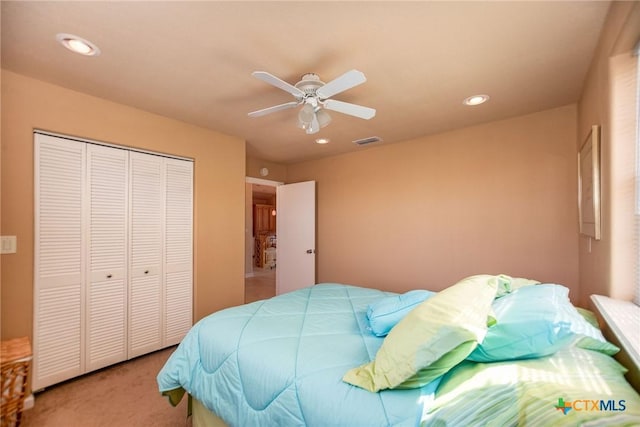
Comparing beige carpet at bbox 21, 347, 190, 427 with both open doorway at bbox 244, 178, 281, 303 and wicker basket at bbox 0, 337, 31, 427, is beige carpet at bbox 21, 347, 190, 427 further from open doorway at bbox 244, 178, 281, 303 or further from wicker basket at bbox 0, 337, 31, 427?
open doorway at bbox 244, 178, 281, 303

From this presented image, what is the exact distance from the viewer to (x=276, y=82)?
5.39ft

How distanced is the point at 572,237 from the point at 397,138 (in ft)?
6.58

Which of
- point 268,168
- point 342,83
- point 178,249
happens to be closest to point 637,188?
point 342,83

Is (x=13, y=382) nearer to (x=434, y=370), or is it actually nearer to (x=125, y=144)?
(x=125, y=144)

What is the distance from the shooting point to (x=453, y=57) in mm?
1774

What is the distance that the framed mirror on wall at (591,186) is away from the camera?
1.63m

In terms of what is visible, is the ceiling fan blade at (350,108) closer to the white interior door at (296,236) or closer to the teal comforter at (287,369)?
the teal comforter at (287,369)

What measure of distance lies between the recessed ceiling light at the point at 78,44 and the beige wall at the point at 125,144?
0.73 m

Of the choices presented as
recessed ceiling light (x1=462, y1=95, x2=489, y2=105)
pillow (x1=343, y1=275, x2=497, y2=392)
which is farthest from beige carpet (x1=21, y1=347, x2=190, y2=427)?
recessed ceiling light (x1=462, y1=95, x2=489, y2=105)

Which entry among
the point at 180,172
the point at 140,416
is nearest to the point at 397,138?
the point at 180,172

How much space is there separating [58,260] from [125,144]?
3.64ft

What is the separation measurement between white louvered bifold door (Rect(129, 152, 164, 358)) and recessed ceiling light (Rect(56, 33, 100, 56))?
1.04m

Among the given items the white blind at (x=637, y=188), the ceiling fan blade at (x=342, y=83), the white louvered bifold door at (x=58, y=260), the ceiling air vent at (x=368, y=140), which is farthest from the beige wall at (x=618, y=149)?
the white louvered bifold door at (x=58, y=260)

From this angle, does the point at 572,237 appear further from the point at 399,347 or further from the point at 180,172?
the point at 180,172
